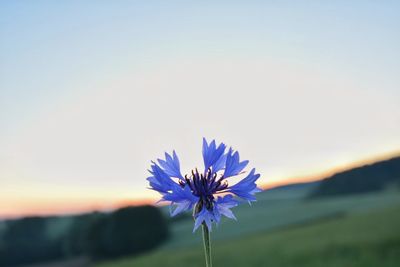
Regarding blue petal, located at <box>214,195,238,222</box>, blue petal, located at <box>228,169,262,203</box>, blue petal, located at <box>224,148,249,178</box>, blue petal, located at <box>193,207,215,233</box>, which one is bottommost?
blue petal, located at <box>193,207,215,233</box>

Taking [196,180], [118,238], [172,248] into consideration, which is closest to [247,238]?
[172,248]

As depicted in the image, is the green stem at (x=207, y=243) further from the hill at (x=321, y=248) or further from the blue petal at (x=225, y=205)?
the hill at (x=321, y=248)

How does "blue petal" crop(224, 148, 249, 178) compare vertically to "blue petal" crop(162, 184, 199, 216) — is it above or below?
above

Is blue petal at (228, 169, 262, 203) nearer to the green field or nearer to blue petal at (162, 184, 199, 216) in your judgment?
blue petal at (162, 184, 199, 216)

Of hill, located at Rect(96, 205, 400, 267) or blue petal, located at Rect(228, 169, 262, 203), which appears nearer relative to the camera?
blue petal, located at Rect(228, 169, 262, 203)

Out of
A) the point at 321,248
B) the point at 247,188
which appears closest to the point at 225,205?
the point at 247,188

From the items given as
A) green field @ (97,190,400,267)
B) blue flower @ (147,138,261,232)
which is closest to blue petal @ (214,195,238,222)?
blue flower @ (147,138,261,232)

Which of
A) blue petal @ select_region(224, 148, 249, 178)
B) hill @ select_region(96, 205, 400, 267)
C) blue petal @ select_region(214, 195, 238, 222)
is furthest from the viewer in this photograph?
hill @ select_region(96, 205, 400, 267)

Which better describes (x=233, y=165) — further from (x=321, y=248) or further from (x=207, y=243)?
(x=321, y=248)

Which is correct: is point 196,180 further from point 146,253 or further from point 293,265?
point 146,253
